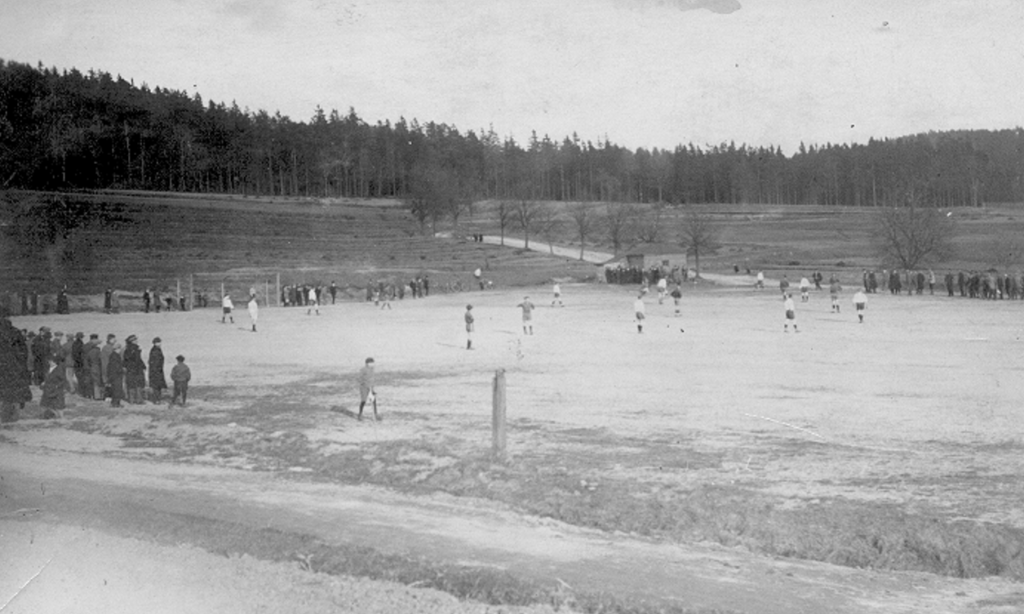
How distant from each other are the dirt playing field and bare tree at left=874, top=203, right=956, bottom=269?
42.7 m

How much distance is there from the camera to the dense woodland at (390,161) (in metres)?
46.9

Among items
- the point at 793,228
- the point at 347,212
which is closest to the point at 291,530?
the point at 347,212

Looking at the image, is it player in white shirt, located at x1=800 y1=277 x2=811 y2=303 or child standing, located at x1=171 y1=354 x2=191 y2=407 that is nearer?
child standing, located at x1=171 y1=354 x2=191 y2=407

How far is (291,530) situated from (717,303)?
136 ft

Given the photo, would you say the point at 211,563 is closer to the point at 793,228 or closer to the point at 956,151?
the point at 793,228

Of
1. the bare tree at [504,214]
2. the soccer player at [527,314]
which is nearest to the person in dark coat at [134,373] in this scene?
the soccer player at [527,314]

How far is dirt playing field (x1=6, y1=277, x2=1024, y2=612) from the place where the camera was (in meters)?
9.18

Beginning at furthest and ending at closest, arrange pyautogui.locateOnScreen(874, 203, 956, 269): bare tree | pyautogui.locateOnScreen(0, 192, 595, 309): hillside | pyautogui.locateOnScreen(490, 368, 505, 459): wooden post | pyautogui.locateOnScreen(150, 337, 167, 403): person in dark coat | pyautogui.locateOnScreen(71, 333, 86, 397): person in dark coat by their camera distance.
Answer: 1. pyautogui.locateOnScreen(874, 203, 956, 269): bare tree
2. pyautogui.locateOnScreen(0, 192, 595, 309): hillside
3. pyautogui.locateOnScreen(71, 333, 86, 397): person in dark coat
4. pyautogui.locateOnScreen(150, 337, 167, 403): person in dark coat
5. pyautogui.locateOnScreen(490, 368, 505, 459): wooden post

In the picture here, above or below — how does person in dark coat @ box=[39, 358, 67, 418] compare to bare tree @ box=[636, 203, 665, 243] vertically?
below

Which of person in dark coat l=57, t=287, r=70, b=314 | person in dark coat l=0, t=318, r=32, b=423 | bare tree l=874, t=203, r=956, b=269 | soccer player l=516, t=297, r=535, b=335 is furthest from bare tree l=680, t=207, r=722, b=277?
person in dark coat l=0, t=318, r=32, b=423

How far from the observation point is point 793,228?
396 ft

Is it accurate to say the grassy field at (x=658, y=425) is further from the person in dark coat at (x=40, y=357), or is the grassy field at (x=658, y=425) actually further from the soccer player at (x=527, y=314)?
the person in dark coat at (x=40, y=357)

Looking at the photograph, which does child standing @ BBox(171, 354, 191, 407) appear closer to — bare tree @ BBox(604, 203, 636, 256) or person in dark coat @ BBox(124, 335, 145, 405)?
person in dark coat @ BBox(124, 335, 145, 405)

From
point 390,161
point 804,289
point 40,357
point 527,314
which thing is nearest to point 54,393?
point 40,357
